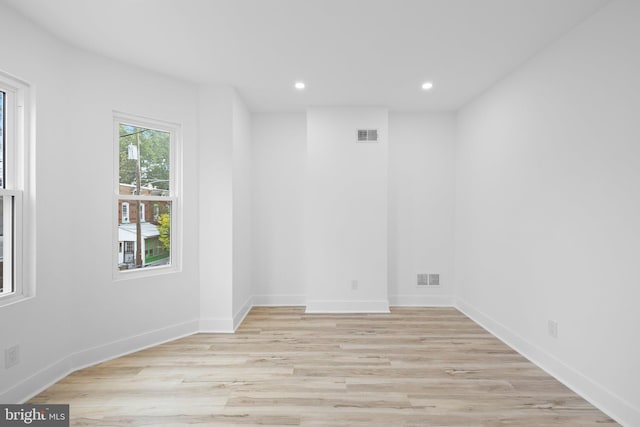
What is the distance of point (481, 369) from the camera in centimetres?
285

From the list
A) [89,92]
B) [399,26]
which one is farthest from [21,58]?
[399,26]

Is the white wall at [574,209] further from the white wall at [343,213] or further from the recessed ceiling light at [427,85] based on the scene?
the white wall at [343,213]

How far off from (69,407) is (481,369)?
3.10 meters

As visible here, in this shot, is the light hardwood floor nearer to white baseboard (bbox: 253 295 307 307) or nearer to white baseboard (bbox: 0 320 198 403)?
white baseboard (bbox: 0 320 198 403)

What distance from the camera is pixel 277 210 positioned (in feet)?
15.9

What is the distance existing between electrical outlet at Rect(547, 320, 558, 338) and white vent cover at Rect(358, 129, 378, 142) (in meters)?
2.81

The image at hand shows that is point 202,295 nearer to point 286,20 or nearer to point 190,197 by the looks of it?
point 190,197

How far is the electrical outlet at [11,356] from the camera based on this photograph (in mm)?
2254

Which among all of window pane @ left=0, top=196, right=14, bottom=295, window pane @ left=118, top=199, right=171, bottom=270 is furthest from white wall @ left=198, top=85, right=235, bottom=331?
window pane @ left=0, top=196, right=14, bottom=295

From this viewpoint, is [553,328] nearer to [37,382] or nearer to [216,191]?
[216,191]

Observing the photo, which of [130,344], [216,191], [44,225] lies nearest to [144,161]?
[216,191]

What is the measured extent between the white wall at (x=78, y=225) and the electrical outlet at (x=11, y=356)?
4 cm

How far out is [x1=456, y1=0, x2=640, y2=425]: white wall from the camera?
215 centimetres

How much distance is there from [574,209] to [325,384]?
A: 231 centimetres
